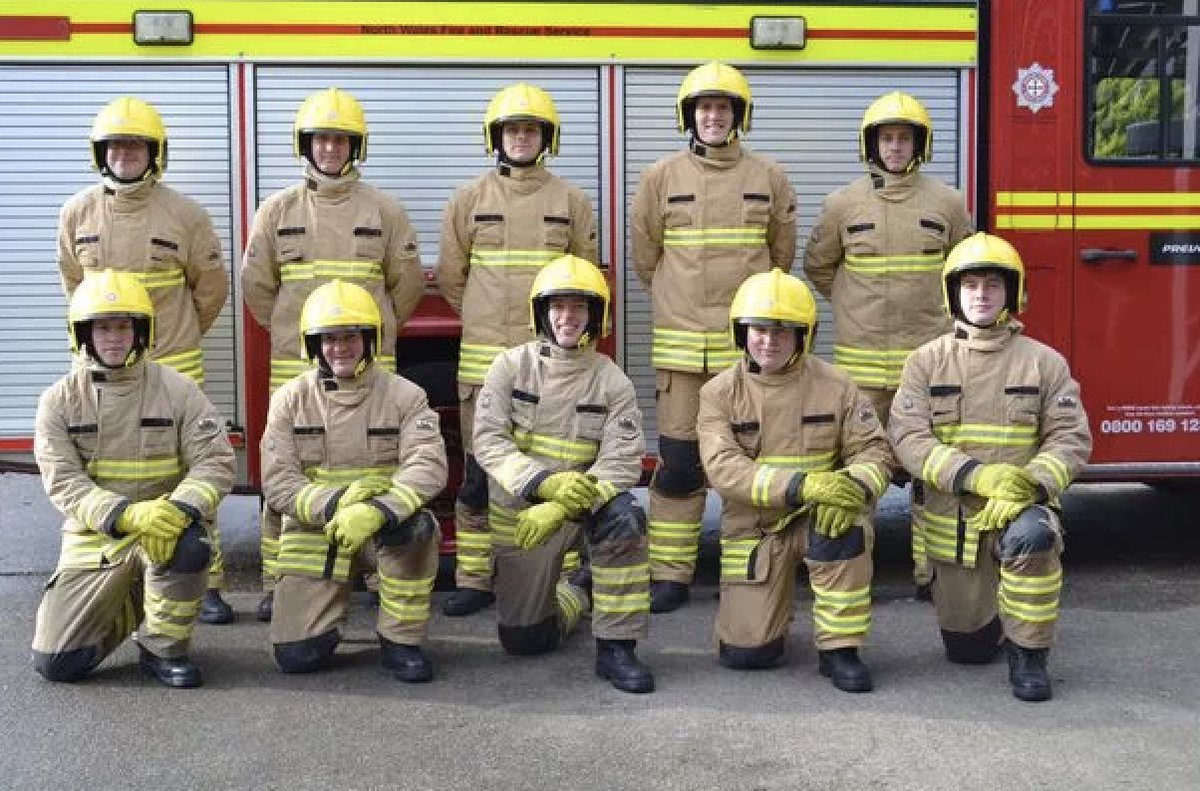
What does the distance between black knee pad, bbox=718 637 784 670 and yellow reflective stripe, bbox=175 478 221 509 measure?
1.87 metres

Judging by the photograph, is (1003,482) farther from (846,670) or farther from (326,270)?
(326,270)

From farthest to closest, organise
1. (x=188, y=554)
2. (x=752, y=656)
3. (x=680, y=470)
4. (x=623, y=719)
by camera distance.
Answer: (x=680, y=470)
(x=752, y=656)
(x=188, y=554)
(x=623, y=719)

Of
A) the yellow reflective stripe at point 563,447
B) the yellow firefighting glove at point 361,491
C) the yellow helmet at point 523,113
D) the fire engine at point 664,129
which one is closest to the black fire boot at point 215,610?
the fire engine at point 664,129

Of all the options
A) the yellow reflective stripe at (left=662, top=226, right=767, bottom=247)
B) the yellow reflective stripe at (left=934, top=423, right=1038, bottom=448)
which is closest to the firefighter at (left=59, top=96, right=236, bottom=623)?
the yellow reflective stripe at (left=662, top=226, right=767, bottom=247)

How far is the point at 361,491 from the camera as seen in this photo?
18.7ft

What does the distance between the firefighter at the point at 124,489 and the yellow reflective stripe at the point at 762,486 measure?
6.12ft

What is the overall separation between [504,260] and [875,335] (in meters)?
1.55

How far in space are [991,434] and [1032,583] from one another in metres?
0.59

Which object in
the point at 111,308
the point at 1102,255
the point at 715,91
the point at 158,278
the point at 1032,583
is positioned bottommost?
the point at 1032,583

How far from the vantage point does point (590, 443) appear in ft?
19.8

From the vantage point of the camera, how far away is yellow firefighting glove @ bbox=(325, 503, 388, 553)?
557 cm

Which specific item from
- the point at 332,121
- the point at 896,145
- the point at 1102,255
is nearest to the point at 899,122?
the point at 896,145

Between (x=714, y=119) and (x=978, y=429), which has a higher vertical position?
(x=714, y=119)

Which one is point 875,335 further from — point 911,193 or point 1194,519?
point 1194,519
